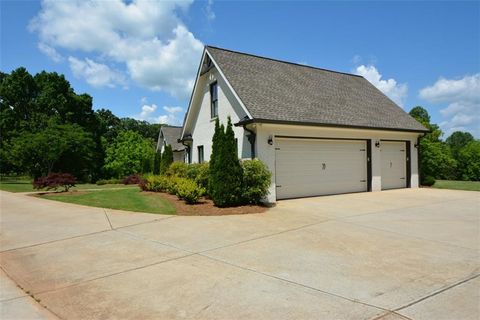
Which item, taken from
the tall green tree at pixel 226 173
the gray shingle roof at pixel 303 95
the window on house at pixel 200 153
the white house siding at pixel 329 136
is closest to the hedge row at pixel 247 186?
the tall green tree at pixel 226 173

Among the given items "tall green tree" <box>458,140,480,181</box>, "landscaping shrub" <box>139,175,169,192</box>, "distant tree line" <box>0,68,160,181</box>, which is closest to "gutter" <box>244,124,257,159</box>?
"landscaping shrub" <box>139,175,169,192</box>

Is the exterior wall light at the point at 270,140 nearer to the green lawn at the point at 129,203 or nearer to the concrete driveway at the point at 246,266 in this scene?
the concrete driveway at the point at 246,266

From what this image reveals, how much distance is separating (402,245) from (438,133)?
31160 mm

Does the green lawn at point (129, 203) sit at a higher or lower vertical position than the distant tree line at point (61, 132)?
lower

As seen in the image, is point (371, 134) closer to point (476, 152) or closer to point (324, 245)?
point (324, 245)

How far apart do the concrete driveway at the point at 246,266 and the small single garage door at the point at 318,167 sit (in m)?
3.93

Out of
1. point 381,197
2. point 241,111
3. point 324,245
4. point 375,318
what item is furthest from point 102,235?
point 381,197

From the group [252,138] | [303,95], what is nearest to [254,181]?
[252,138]

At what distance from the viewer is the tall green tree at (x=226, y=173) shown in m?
11.4

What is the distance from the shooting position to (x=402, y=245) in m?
6.54

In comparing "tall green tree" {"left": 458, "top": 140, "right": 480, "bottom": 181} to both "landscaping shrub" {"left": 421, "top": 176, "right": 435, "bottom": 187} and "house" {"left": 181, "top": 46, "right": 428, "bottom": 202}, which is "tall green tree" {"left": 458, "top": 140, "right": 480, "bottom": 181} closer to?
"landscaping shrub" {"left": 421, "top": 176, "right": 435, "bottom": 187}

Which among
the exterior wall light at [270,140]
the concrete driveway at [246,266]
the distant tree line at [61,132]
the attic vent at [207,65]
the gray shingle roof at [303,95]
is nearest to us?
the concrete driveway at [246,266]

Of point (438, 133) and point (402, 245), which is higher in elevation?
point (438, 133)

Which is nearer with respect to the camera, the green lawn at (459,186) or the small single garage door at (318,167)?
the small single garage door at (318,167)
